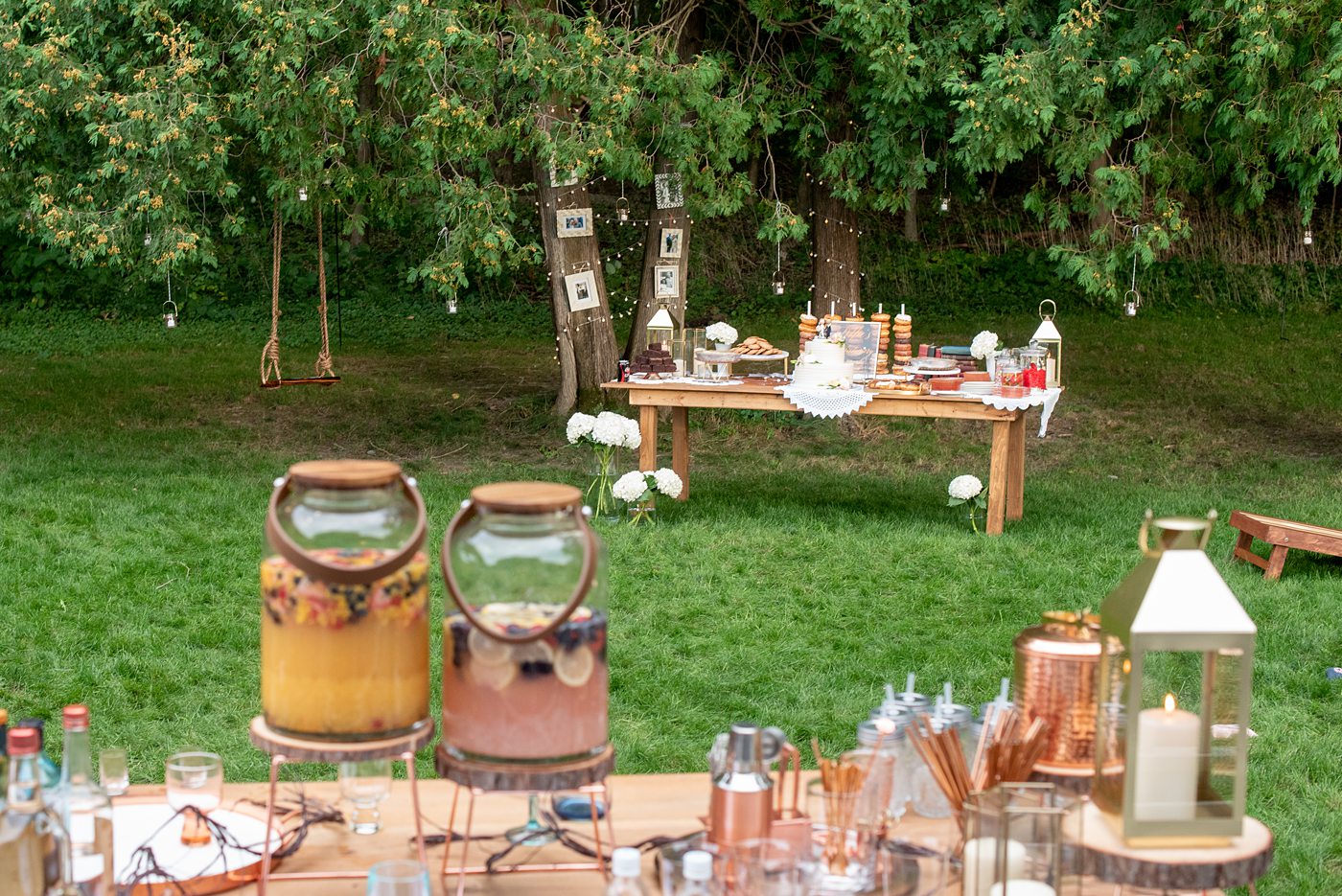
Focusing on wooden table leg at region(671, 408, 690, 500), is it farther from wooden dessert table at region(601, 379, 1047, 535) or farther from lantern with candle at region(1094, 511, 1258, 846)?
lantern with candle at region(1094, 511, 1258, 846)

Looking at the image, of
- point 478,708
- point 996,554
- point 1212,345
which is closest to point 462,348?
point 1212,345

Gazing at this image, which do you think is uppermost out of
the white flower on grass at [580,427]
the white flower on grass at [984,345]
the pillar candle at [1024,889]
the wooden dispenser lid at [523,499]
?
the white flower on grass at [984,345]

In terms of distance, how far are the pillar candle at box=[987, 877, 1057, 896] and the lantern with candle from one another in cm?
14

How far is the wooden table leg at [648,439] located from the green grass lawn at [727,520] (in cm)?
34

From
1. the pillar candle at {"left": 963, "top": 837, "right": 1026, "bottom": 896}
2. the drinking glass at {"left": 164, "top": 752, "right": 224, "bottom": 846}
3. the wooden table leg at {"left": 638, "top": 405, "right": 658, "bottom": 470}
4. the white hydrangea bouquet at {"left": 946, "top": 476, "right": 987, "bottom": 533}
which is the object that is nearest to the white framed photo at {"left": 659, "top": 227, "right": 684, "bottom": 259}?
the wooden table leg at {"left": 638, "top": 405, "right": 658, "bottom": 470}

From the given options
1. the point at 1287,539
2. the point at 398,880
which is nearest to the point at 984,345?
the point at 1287,539

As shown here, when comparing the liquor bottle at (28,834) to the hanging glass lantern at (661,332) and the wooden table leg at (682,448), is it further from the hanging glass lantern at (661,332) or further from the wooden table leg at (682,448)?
the wooden table leg at (682,448)

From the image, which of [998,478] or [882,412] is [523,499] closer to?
[882,412]

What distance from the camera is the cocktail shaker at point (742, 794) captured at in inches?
89.9

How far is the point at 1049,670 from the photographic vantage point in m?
2.37

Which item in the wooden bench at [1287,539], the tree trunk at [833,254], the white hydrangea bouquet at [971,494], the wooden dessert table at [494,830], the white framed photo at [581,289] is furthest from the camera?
the tree trunk at [833,254]

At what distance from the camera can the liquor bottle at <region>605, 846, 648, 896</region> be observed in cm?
198

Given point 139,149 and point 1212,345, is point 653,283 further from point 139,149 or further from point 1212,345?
point 1212,345

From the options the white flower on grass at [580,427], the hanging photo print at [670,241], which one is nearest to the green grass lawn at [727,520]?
the white flower on grass at [580,427]
